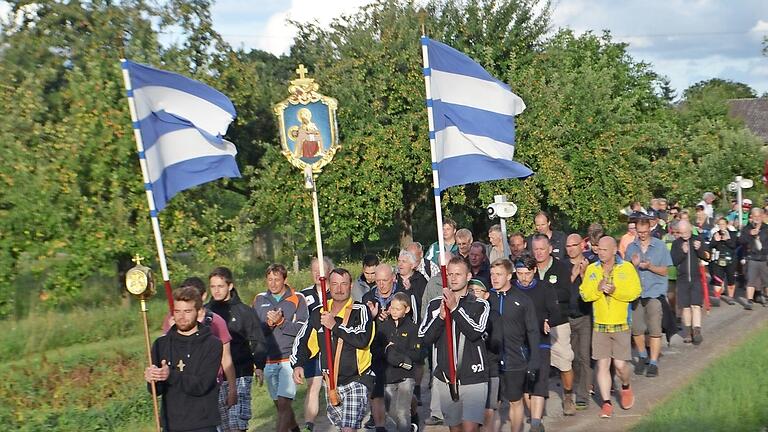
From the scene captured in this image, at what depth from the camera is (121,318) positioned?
22.3 meters

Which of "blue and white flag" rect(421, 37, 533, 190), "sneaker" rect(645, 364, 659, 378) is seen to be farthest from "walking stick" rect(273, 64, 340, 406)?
"sneaker" rect(645, 364, 659, 378)

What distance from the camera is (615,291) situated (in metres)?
10.5

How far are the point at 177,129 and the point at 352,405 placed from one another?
9.80ft

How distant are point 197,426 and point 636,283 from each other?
557 cm

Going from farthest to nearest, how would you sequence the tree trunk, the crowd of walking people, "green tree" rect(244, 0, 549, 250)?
the tree trunk < "green tree" rect(244, 0, 549, 250) < the crowd of walking people

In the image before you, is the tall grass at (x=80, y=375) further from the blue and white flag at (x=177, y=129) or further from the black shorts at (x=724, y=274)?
the black shorts at (x=724, y=274)

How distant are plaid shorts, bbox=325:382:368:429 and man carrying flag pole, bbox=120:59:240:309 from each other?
6.76 ft

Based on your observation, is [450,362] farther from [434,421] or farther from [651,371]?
[651,371]

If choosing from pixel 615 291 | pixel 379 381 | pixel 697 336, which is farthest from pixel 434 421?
pixel 697 336

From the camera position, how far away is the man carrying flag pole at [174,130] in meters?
8.62

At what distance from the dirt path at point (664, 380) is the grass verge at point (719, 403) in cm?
36

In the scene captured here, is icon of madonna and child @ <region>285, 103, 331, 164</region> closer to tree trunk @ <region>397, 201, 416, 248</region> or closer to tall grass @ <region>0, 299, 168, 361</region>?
tall grass @ <region>0, 299, 168, 361</region>

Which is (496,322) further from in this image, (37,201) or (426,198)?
(426,198)

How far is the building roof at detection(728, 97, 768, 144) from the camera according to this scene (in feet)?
266
